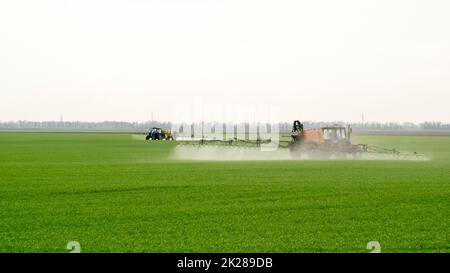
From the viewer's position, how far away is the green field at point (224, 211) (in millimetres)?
10891

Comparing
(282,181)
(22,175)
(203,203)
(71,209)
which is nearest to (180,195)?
(203,203)

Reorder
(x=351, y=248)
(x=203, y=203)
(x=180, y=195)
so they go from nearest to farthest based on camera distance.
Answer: (x=351, y=248)
(x=203, y=203)
(x=180, y=195)

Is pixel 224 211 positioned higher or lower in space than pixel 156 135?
higher

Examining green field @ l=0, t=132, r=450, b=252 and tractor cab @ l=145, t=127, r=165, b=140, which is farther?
tractor cab @ l=145, t=127, r=165, b=140

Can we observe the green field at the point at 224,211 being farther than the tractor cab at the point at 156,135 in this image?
No

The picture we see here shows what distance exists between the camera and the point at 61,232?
11883 mm

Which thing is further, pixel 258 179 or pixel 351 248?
pixel 258 179

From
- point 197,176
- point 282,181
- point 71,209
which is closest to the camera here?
point 71,209

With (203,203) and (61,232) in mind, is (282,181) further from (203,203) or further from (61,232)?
(61,232)

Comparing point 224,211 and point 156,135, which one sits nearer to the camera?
point 224,211

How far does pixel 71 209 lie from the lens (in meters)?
15.1

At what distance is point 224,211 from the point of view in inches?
577

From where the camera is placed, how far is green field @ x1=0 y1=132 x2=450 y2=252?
10.9m
